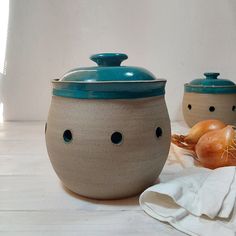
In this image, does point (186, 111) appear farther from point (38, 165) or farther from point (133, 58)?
point (38, 165)

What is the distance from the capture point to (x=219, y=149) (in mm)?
429

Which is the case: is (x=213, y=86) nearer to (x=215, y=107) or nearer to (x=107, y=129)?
(x=215, y=107)

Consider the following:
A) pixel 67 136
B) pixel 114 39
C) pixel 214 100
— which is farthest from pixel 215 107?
pixel 67 136

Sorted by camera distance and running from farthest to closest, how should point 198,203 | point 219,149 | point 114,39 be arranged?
point 114,39 → point 219,149 → point 198,203

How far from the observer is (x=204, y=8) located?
820 millimetres

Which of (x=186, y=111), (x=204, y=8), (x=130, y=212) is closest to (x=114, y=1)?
(x=204, y=8)

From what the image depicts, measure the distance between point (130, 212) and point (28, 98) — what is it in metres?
0.60

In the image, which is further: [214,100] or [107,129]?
[214,100]

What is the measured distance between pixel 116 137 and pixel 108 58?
0.31 ft

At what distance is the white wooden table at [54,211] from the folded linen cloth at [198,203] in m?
0.01

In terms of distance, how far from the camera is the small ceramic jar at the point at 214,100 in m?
0.68

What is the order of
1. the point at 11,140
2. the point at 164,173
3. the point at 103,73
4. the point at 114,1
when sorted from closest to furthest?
the point at 103,73, the point at 164,173, the point at 11,140, the point at 114,1

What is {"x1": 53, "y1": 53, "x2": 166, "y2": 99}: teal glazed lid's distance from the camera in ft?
1.09

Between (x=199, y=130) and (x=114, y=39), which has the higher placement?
(x=114, y=39)
